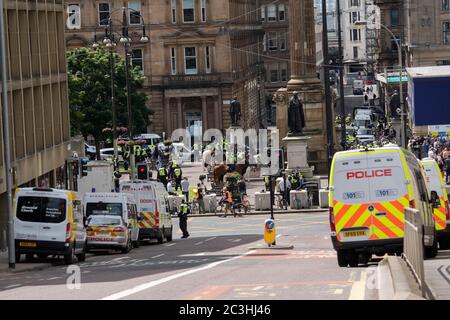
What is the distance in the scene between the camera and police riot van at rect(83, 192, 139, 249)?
45.0 metres

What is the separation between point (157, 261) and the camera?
37.3 metres

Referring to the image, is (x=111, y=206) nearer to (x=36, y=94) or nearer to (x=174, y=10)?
(x=36, y=94)

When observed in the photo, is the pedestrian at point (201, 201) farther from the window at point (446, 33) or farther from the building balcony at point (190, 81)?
the window at point (446, 33)

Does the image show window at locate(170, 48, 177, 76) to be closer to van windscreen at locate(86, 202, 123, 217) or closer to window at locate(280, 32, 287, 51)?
window at locate(280, 32, 287, 51)

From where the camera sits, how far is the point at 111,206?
45.3 m

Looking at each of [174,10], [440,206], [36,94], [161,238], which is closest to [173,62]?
[174,10]

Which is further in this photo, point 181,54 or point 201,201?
point 181,54

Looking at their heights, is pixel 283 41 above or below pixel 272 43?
above

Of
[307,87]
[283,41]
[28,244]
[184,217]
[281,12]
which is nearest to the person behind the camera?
[28,244]

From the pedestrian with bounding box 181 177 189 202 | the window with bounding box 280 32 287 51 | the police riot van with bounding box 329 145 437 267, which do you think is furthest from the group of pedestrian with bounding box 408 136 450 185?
the window with bounding box 280 32 287 51

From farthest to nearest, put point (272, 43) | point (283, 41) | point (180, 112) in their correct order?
1. point (283, 41)
2. point (272, 43)
3. point (180, 112)

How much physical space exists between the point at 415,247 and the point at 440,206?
15685 mm

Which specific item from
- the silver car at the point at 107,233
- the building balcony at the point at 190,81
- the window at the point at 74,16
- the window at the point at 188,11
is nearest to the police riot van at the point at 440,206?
the silver car at the point at 107,233

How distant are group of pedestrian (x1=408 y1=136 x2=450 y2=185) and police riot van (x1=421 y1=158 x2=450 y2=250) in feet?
92.2
